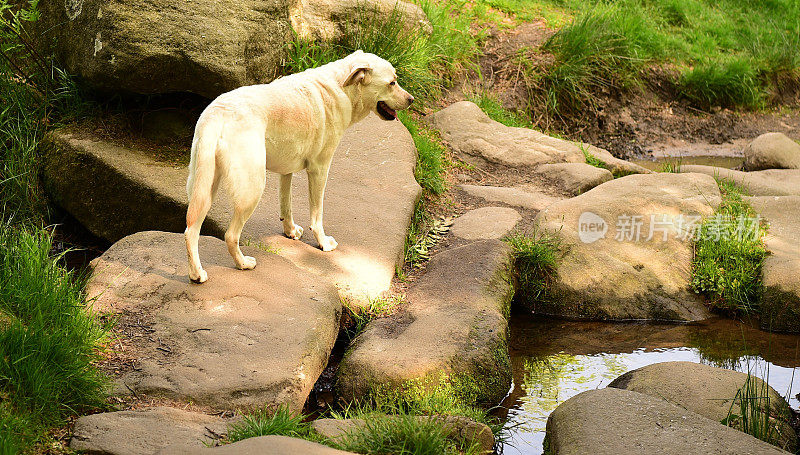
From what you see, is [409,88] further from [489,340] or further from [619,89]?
[489,340]

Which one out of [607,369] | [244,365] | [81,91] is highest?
[81,91]

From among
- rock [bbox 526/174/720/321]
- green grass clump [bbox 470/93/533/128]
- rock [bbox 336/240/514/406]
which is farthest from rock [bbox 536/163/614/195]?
rock [bbox 336/240/514/406]

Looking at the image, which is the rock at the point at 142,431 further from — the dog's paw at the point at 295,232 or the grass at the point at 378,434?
the dog's paw at the point at 295,232

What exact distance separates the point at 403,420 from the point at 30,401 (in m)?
1.69

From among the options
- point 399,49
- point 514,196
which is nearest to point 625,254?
point 514,196

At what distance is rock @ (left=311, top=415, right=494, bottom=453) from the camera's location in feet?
12.0

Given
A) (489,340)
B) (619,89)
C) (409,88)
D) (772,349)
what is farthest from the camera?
(619,89)

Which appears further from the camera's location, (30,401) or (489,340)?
(489,340)

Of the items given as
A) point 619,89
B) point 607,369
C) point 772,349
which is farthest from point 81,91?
point 619,89

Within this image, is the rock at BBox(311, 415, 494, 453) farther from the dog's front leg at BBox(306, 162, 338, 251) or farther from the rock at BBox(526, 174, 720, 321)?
the rock at BBox(526, 174, 720, 321)

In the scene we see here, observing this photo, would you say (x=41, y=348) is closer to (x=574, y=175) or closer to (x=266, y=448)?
(x=266, y=448)

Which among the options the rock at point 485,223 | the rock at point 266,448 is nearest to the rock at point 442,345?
the rock at point 485,223

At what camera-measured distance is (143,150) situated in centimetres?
632

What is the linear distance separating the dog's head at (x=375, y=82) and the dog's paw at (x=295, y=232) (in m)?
1.02
